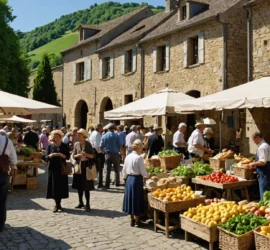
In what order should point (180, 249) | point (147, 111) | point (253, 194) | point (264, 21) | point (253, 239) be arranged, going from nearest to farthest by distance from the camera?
point (253, 239)
point (180, 249)
point (253, 194)
point (147, 111)
point (264, 21)

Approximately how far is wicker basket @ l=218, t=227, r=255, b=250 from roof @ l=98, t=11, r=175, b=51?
16355mm

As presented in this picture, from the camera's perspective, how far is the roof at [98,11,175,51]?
2020 centimetres

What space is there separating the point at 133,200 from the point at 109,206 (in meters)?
1.77

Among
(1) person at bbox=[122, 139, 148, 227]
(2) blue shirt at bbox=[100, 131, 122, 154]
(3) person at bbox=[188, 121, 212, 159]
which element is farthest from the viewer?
(2) blue shirt at bbox=[100, 131, 122, 154]

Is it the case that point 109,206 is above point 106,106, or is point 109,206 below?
below

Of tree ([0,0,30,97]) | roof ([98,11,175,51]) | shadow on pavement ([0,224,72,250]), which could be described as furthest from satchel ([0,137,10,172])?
tree ([0,0,30,97])

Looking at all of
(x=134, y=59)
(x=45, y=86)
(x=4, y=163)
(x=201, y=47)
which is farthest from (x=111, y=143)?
(x=45, y=86)

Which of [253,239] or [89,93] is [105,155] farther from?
[89,93]

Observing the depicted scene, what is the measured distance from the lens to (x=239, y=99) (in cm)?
728

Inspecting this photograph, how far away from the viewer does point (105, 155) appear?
32.9ft

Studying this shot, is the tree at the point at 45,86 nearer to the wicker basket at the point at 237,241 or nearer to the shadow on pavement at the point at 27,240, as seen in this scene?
the shadow on pavement at the point at 27,240

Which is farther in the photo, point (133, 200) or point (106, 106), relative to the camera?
point (106, 106)

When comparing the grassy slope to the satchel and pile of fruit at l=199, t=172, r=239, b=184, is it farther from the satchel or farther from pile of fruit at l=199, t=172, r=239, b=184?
the satchel

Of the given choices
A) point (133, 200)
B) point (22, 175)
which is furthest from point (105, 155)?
point (133, 200)
